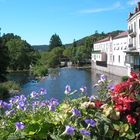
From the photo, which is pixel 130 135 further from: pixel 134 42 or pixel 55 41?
pixel 55 41

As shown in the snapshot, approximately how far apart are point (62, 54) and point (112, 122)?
12834 cm

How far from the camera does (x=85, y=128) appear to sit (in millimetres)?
4254

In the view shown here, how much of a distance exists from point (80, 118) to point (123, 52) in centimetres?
5922

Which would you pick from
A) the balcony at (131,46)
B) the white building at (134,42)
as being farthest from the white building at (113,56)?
the white building at (134,42)

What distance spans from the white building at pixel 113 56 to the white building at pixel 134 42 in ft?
11.9

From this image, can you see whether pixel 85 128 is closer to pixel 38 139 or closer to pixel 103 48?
pixel 38 139

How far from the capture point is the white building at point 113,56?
209 feet

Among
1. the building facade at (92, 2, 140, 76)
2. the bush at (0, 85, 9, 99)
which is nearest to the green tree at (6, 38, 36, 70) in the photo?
the building facade at (92, 2, 140, 76)

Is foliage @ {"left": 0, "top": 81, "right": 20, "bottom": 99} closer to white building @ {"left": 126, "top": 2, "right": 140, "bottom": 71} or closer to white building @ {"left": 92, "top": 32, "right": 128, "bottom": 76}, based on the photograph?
white building @ {"left": 126, "top": 2, "right": 140, "bottom": 71}

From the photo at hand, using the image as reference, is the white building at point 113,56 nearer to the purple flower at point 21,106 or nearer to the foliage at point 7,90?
the foliage at point 7,90

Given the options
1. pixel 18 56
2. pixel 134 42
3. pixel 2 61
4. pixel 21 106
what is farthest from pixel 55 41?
pixel 21 106

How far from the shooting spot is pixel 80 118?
171 inches

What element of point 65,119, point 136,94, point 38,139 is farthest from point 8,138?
point 136,94

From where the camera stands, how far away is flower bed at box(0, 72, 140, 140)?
4094 mm
